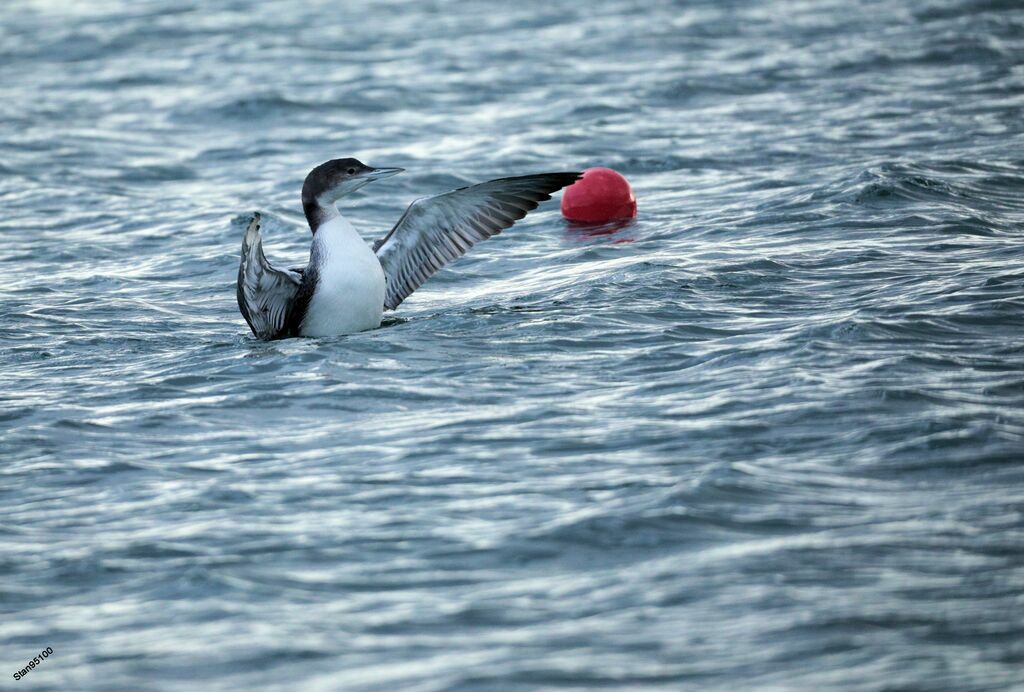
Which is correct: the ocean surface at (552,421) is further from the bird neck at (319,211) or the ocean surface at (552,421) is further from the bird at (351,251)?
the bird neck at (319,211)

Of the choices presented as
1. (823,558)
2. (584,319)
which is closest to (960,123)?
(584,319)

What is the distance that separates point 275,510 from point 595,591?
173 centimetres

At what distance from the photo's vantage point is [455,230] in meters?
10.4

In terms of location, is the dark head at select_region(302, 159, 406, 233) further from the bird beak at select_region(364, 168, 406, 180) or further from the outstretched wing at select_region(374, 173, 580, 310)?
the outstretched wing at select_region(374, 173, 580, 310)

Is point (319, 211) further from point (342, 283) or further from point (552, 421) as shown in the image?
point (552, 421)

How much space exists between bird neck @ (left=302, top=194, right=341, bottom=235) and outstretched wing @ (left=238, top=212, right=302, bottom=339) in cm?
37

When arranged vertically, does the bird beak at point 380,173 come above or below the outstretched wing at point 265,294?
above

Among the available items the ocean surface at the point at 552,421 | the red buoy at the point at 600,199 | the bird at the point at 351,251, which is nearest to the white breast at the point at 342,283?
the bird at the point at 351,251

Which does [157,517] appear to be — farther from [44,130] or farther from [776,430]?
[44,130]

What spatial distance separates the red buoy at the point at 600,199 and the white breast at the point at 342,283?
373 centimetres

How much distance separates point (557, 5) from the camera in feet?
83.6

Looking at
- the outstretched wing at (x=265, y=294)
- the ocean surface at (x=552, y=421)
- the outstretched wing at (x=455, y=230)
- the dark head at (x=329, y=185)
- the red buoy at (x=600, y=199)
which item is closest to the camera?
the ocean surface at (x=552, y=421)

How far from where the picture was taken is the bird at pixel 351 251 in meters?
9.44

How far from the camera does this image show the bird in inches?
372
